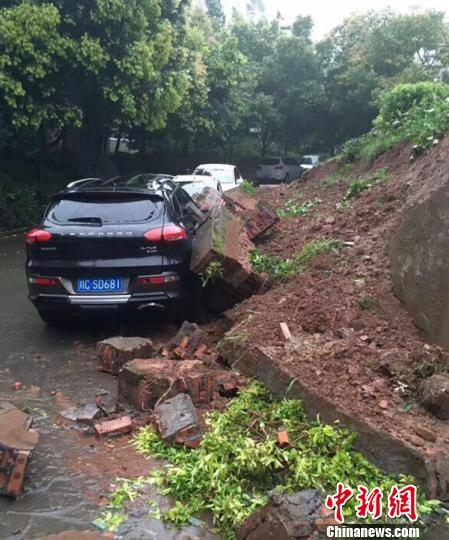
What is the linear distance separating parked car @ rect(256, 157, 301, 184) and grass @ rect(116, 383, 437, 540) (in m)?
26.8

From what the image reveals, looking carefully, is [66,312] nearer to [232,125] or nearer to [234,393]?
[234,393]

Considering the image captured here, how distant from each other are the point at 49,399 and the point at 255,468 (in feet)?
7.27

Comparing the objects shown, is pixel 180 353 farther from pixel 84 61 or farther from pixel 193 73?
pixel 193 73

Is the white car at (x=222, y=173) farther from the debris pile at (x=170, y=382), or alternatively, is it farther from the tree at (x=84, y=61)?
the debris pile at (x=170, y=382)

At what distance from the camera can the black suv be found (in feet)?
19.8

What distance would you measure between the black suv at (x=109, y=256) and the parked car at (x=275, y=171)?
80.1ft

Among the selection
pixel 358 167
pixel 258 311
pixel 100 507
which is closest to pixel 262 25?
Result: pixel 358 167

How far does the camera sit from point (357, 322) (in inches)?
204

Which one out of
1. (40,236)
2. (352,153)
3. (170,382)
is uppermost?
(352,153)

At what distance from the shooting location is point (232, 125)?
2708 cm

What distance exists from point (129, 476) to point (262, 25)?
36.9m

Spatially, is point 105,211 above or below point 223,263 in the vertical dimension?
above

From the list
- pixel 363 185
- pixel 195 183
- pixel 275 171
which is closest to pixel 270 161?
pixel 275 171

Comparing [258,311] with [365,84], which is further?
[365,84]
